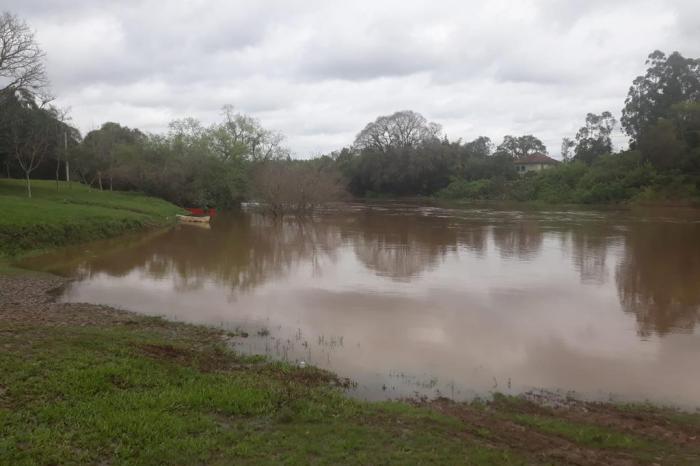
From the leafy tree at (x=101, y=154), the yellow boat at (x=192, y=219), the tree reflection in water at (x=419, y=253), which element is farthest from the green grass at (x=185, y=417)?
the leafy tree at (x=101, y=154)

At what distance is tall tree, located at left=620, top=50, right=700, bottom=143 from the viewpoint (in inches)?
2734

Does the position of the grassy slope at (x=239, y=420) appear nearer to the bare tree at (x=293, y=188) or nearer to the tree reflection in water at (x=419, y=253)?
the tree reflection in water at (x=419, y=253)

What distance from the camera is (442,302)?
15.9 metres

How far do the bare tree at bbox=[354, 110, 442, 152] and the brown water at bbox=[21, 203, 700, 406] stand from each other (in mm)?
60697

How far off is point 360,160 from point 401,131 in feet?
27.8

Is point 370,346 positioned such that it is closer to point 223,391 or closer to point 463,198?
point 223,391

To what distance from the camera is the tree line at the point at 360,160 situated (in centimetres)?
4434

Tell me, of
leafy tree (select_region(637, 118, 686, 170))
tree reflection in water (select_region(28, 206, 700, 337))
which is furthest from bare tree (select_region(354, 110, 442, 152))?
tree reflection in water (select_region(28, 206, 700, 337))

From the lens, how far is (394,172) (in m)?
87.2

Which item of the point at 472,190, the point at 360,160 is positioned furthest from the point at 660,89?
the point at 360,160

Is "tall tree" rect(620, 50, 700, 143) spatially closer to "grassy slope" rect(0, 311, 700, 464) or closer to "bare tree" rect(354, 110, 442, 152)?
"bare tree" rect(354, 110, 442, 152)

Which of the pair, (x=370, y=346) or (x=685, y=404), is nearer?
(x=685, y=404)

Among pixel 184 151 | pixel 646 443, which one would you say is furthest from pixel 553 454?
pixel 184 151

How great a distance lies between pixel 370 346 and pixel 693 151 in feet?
209
